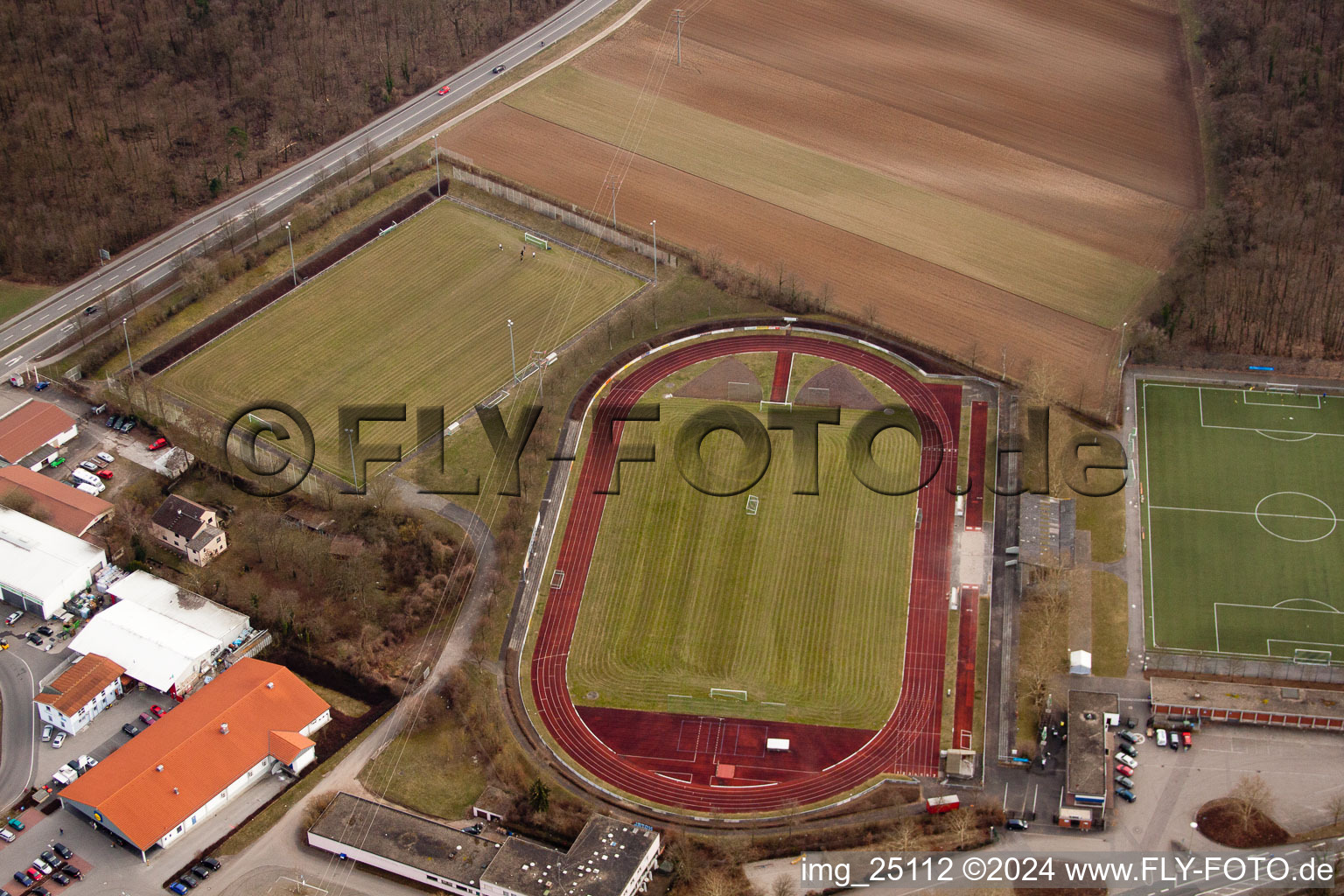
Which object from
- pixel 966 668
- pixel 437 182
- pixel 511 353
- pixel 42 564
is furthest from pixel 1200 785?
pixel 437 182

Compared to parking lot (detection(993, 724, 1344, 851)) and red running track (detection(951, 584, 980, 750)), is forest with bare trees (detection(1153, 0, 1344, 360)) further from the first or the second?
parking lot (detection(993, 724, 1344, 851))

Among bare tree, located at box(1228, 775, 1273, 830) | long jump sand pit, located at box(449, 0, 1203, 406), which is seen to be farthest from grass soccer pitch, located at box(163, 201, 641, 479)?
bare tree, located at box(1228, 775, 1273, 830)

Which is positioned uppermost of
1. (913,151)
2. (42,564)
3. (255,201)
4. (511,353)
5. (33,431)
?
(913,151)

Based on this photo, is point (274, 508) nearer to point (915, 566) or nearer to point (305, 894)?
point (305, 894)

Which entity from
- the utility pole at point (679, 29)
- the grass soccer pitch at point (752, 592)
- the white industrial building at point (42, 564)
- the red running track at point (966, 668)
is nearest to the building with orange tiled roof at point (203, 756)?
the white industrial building at point (42, 564)

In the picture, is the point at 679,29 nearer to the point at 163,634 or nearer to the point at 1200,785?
the point at 163,634
